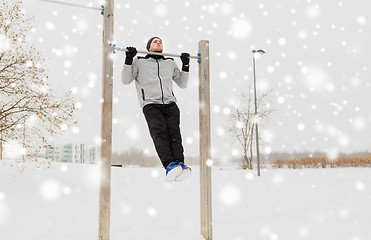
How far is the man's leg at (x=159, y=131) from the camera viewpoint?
3.49 metres

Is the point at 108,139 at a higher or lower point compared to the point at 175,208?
higher

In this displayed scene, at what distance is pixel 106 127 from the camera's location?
11.7 ft

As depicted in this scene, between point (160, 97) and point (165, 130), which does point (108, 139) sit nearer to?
point (165, 130)

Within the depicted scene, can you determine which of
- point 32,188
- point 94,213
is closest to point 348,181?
point 94,213

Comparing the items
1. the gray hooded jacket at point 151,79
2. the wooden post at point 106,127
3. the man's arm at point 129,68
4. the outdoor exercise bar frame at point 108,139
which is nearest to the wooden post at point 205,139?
the outdoor exercise bar frame at point 108,139

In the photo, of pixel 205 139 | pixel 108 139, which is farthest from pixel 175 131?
pixel 108 139

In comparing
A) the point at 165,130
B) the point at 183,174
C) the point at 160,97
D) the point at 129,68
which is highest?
the point at 129,68

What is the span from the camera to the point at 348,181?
10383mm

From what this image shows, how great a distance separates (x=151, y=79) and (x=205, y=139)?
110cm

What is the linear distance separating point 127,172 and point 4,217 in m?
5.75

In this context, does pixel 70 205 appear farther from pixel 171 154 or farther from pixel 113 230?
pixel 171 154

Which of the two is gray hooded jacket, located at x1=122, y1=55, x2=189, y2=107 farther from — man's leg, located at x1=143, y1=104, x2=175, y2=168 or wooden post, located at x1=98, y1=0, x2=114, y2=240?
wooden post, located at x1=98, y1=0, x2=114, y2=240

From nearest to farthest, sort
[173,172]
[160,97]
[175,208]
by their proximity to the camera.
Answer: [173,172] < [160,97] < [175,208]

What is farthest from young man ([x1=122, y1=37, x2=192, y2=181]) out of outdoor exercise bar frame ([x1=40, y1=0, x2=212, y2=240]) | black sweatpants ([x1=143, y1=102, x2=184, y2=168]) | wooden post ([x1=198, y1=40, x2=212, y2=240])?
wooden post ([x1=198, y1=40, x2=212, y2=240])
